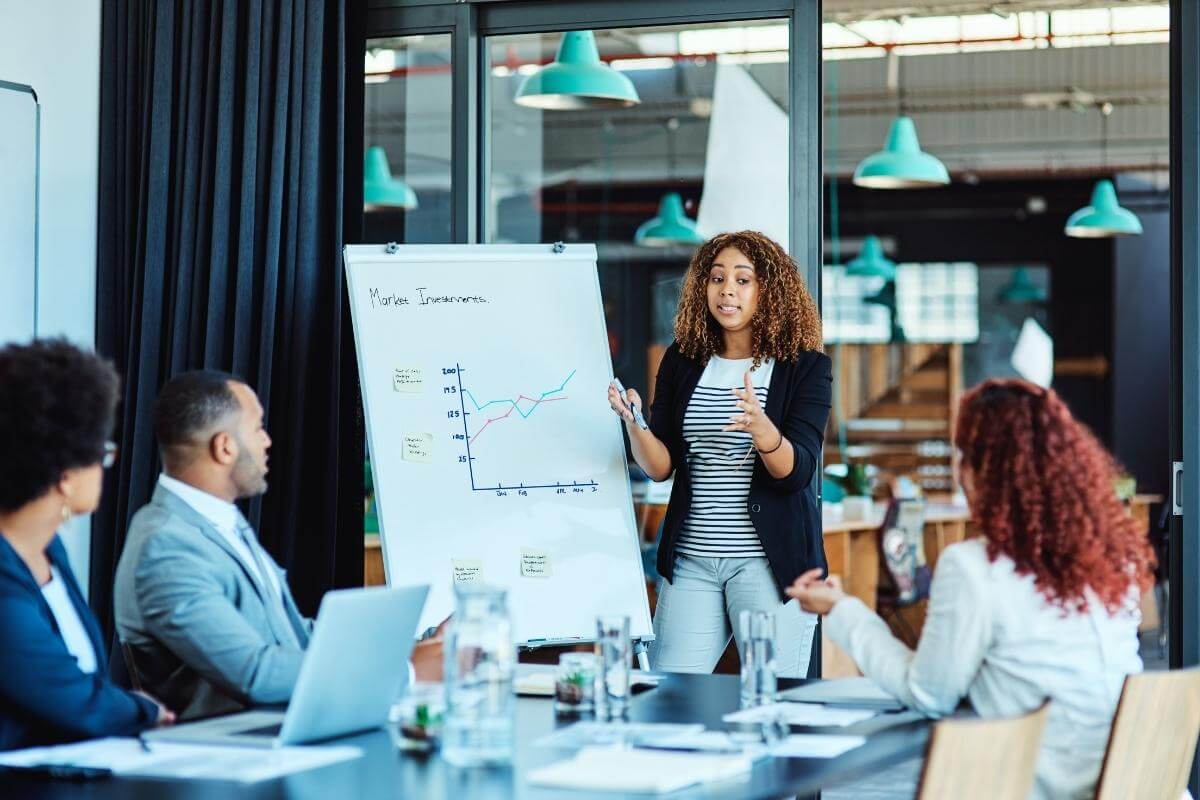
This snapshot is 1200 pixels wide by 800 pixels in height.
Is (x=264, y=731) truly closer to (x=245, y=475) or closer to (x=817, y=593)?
Answer: (x=245, y=475)

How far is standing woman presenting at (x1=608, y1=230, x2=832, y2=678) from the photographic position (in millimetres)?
3576

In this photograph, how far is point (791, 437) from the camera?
3.62 metres

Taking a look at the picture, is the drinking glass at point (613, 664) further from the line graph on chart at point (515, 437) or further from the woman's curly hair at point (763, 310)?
the line graph on chart at point (515, 437)

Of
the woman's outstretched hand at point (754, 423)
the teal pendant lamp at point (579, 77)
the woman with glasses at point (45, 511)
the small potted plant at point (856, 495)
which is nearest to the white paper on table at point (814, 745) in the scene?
the woman with glasses at point (45, 511)

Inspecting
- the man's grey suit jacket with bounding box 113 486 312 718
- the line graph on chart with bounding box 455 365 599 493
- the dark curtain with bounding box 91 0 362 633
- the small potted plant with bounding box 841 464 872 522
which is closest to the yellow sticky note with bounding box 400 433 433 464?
the line graph on chart with bounding box 455 365 599 493

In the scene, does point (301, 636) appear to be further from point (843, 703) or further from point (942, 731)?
point (942, 731)

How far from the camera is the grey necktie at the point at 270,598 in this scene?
2623mm

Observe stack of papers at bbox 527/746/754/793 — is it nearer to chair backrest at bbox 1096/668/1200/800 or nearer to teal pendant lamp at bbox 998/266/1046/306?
chair backrest at bbox 1096/668/1200/800

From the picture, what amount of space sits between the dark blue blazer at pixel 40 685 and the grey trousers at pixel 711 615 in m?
1.66

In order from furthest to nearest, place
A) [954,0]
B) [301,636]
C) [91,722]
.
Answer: [954,0]
[301,636]
[91,722]

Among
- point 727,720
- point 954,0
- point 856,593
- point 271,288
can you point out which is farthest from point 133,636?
point 954,0

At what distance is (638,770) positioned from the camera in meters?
1.93

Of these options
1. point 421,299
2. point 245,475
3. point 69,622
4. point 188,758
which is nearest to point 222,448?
point 245,475

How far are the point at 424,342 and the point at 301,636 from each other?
55.1 inches
